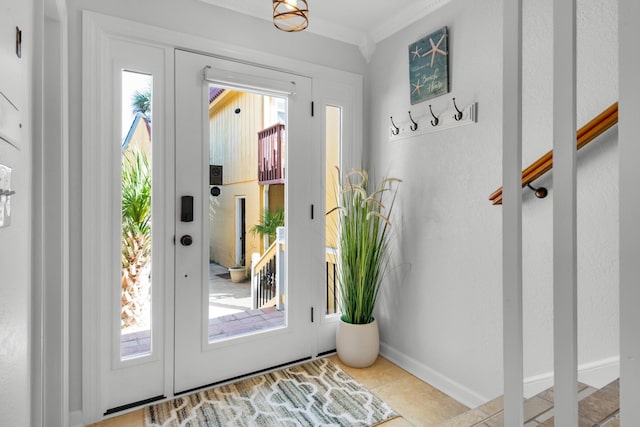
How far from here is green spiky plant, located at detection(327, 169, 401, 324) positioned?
2414 mm

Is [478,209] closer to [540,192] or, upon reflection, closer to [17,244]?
[540,192]

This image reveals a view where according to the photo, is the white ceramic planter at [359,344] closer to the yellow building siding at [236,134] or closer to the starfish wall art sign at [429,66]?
the yellow building siding at [236,134]

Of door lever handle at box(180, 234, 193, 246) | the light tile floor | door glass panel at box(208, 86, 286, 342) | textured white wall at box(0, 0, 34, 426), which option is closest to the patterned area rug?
the light tile floor

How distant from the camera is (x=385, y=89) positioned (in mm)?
2617

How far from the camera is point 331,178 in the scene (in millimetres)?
2648

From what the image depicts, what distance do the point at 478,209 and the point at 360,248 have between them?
78 cm

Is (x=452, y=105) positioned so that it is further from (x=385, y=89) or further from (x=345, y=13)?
(x=345, y=13)

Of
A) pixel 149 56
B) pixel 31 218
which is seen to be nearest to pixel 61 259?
pixel 31 218

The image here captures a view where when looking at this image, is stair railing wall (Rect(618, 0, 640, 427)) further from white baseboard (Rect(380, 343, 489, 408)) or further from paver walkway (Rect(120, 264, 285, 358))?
paver walkway (Rect(120, 264, 285, 358))

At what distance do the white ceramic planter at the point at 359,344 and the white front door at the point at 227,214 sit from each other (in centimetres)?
26

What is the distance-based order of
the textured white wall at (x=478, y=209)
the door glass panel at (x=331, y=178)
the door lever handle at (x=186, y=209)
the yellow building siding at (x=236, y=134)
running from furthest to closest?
the door glass panel at (x=331, y=178), the yellow building siding at (x=236, y=134), the door lever handle at (x=186, y=209), the textured white wall at (x=478, y=209)

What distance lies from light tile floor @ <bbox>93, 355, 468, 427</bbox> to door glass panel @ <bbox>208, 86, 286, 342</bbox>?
607 mm

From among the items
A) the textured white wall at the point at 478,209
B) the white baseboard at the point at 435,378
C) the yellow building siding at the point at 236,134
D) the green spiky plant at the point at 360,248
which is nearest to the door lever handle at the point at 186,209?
the yellow building siding at the point at 236,134

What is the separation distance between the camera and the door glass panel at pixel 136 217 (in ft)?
6.49
